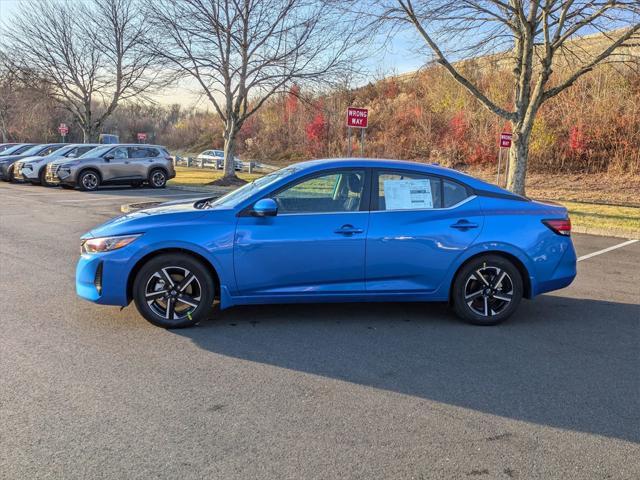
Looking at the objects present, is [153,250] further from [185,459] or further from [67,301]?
[185,459]

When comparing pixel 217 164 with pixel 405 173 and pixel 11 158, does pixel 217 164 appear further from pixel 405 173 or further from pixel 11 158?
pixel 405 173

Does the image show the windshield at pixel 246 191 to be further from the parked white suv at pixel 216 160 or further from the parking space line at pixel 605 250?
the parked white suv at pixel 216 160

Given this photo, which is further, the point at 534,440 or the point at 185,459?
the point at 534,440

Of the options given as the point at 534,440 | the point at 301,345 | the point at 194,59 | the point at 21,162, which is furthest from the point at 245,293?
the point at 21,162

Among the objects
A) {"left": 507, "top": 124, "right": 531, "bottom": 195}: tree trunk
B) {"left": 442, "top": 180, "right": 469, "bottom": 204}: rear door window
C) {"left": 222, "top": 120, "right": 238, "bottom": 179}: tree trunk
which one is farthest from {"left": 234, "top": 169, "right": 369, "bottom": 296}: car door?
{"left": 222, "top": 120, "right": 238, "bottom": 179}: tree trunk

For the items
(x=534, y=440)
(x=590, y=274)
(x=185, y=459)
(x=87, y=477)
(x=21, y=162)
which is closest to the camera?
(x=87, y=477)

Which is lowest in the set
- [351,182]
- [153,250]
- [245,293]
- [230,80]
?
[245,293]

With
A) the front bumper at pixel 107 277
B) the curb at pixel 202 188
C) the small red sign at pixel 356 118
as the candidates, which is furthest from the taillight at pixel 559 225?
the curb at pixel 202 188

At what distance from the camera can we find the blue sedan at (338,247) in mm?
4746

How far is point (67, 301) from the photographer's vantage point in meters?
5.68

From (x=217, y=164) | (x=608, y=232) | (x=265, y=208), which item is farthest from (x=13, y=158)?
(x=608, y=232)

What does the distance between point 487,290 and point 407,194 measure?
1.21m

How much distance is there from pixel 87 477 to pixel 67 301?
11.2 ft

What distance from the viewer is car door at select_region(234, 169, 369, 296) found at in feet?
15.7
